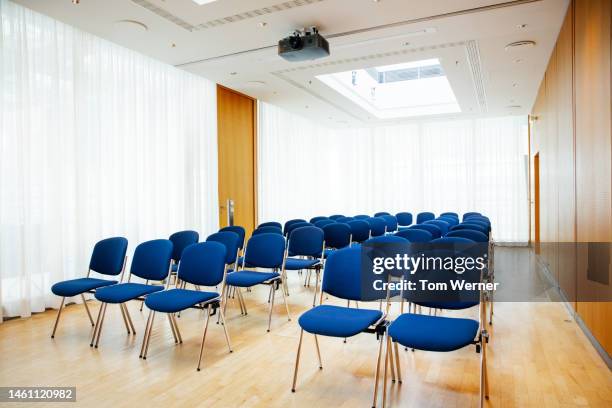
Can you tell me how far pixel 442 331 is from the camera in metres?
2.75

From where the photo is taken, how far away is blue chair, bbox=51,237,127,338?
4.35m

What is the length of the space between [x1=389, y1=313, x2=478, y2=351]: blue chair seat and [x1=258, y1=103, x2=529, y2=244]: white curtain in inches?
302

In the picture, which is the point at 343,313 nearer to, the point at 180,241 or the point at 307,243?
the point at 307,243

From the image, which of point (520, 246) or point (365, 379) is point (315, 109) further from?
point (365, 379)

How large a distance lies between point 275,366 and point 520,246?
10498 millimetres

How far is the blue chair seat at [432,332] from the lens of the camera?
8.43ft

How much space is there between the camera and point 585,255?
4273 millimetres

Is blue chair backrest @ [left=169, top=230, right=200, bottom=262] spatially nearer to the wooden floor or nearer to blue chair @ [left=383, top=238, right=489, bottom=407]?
the wooden floor

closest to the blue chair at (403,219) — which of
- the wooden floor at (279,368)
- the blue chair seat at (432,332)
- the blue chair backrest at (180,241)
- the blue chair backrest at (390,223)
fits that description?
the blue chair backrest at (390,223)

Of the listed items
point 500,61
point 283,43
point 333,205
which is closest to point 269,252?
point 283,43

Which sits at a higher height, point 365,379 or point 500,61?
point 500,61

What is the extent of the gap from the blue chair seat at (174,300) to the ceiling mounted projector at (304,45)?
3.47m

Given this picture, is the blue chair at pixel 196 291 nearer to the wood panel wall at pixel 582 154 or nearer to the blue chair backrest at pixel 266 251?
the blue chair backrest at pixel 266 251

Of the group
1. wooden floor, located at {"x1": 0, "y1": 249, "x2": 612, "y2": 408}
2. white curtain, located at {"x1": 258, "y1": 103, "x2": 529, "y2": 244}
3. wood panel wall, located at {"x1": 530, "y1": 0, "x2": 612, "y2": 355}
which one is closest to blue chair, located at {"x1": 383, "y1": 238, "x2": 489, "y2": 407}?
wooden floor, located at {"x1": 0, "y1": 249, "x2": 612, "y2": 408}
